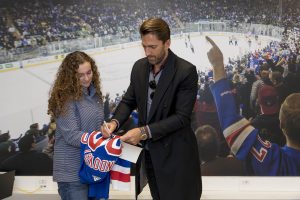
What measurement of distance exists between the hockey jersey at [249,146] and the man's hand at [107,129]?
1.58 metres

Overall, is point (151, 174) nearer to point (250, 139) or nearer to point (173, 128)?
point (173, 128)

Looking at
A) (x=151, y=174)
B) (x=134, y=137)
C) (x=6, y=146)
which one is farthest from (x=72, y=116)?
(x=6, y=146)

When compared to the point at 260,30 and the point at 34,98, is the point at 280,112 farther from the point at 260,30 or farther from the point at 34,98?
the point at 34,98

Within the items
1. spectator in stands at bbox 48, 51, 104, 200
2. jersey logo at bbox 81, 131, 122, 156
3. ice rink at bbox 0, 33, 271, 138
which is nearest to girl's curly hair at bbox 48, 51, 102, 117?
spectator in stands at bbox 48, 51, 104, 200

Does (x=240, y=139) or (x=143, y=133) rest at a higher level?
(x=143, y=133)

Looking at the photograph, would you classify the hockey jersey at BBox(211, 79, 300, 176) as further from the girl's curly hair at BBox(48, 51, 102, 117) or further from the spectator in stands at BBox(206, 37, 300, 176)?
the girl's curly hair at BBox(48, 51, 102, 117)

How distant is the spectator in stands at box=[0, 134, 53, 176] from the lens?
3707mm

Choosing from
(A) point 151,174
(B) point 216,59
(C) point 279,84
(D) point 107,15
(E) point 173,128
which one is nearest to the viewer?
(E) point 173,128

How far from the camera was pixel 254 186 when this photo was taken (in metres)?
3.39

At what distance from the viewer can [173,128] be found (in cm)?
178

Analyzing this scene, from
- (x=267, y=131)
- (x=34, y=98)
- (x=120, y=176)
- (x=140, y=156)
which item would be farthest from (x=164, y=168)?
(x=34, y=98)

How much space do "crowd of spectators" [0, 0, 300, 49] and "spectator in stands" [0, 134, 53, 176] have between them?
0.96 m

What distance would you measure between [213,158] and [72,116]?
5.74 ft

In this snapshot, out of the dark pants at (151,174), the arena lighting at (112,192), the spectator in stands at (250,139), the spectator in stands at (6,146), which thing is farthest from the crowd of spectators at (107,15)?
the dark pants at (151,174)
